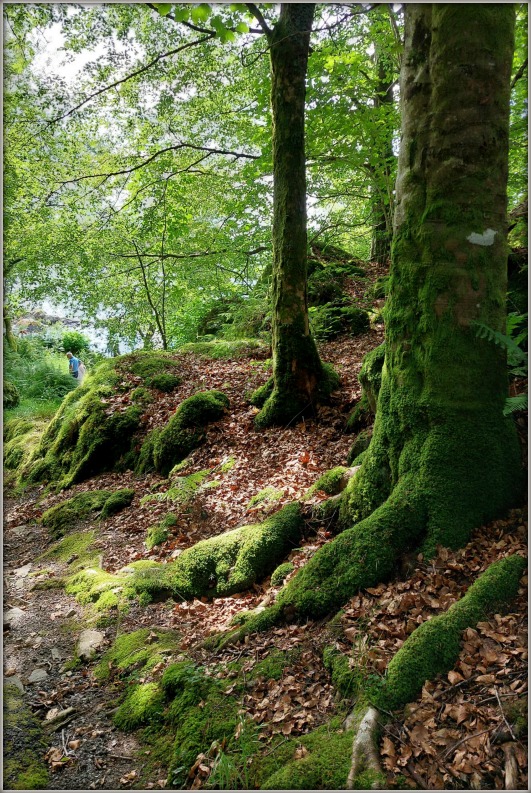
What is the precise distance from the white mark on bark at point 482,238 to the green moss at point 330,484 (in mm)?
2649

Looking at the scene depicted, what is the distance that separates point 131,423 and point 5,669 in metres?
5.44

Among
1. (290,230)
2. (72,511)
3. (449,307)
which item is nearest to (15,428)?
(72,511)

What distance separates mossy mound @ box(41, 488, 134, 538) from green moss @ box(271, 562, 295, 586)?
4079mm

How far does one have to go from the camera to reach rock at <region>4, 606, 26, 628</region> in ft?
16.8

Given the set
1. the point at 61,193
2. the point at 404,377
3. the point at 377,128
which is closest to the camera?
the point at 404,377

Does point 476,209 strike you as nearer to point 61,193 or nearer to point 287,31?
point 287,31

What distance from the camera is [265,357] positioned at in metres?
11.1

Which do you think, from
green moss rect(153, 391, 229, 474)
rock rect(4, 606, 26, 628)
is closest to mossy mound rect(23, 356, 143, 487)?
green moss rect(153, 391, 229, 474)

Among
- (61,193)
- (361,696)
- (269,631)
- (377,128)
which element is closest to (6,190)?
(61,193)

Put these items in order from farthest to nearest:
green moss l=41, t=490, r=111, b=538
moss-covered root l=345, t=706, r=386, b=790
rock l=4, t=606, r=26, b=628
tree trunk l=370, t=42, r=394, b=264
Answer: tree trunk l=370, t=42, r=394, b=264 → green moss l=41, t=490, r=111, b=538 → rock l=4, t=606, r=26, b=628 → moss-covered root l=345, t=706, r=386, b=790

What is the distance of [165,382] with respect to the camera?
33.6 feet

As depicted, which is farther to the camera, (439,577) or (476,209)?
(476,209)

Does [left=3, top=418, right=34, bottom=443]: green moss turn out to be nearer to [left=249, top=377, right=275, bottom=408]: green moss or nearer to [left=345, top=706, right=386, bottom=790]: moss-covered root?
[left=249, top=377, right=275, bottom=408]: green moss

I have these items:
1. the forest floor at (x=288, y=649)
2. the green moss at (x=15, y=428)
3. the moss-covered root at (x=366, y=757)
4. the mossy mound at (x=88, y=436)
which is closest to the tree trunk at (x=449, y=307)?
the forest floor at (x=288, y=649)
